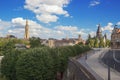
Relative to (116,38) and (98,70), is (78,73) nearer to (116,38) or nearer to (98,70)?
(98,70)

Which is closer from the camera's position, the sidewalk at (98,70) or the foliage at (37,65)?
the sidewalk at (98,70)

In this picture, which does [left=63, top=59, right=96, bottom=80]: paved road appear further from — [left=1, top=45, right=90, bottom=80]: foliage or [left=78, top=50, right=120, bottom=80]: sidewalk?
[left=1, top=45, right=90, bottom=80]: foliage

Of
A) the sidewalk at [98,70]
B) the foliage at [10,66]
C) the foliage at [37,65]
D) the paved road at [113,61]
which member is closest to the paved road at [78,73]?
the sidewalk at [98,70]

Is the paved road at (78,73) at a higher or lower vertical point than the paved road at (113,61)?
higher

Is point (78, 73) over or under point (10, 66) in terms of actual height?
over

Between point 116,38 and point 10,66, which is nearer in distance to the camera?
point 10,66

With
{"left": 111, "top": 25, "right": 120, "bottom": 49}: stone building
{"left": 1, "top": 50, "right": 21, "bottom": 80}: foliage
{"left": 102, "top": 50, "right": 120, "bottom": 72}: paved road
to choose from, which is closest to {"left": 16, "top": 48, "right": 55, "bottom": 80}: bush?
{"left": 1, "top": 50, "right": 21, "bottom": 80}: foliage

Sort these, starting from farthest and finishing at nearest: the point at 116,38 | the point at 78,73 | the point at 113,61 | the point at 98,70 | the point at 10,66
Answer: the point at 116,38 < the point at 113,61 < the point at 10,66 < the point at 98,70 < the point at 78,73

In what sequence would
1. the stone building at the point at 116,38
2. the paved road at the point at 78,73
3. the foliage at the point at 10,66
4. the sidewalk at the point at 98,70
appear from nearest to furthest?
Answer: the paved road at the point at 78,73 → the sidewalk at the point at 98,70 → the foliage at the point at 10,66 → the stone building at the point at 116,38

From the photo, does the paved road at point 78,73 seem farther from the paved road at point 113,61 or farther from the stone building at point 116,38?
the stone building at point 116,38

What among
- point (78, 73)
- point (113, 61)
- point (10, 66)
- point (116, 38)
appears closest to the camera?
point (78, 73)

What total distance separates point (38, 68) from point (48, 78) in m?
1.91

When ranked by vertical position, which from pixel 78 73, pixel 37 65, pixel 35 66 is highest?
pixel 78 73

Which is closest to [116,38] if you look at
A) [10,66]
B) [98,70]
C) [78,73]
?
[10,66]
